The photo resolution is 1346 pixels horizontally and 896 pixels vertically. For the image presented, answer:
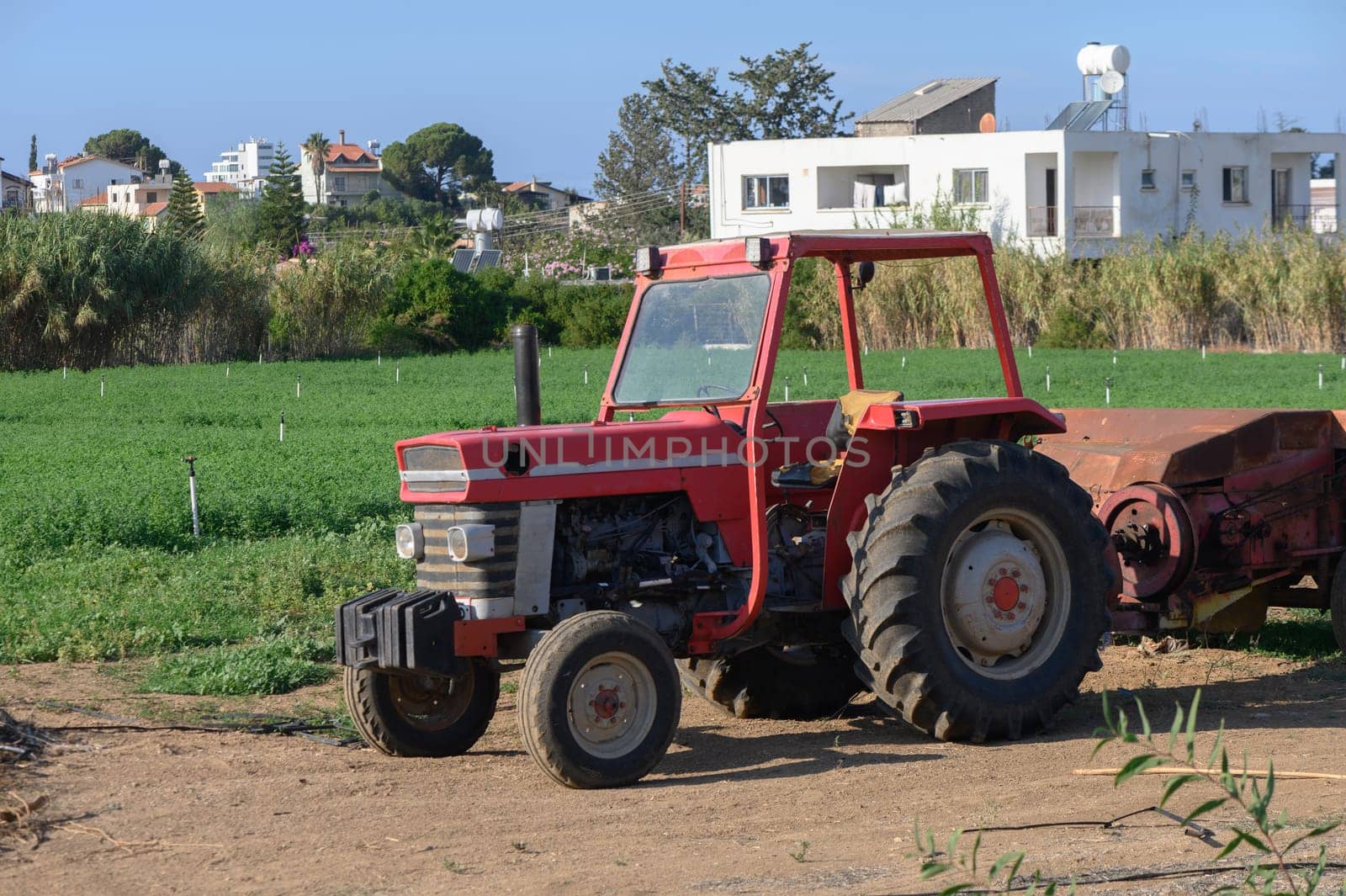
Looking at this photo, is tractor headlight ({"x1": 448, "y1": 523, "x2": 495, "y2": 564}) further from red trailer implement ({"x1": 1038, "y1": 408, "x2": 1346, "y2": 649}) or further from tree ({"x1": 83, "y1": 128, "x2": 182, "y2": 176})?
tree ({"x1": 83, "y1": 128, "x2": 182, "y2": 176})

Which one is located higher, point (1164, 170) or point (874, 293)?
point (1164, 170)

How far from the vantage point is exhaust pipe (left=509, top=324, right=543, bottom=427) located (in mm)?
7059

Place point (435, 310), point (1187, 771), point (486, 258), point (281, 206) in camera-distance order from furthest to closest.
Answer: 1. point (281, 206)
2. point (486, 258)
3. point (435, 310)
4. point (1187, 771)

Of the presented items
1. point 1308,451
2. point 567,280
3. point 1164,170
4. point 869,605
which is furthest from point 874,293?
point 869,605

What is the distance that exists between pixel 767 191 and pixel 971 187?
291 inches

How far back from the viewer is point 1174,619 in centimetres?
810

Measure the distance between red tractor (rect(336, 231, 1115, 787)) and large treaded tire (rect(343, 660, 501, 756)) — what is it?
0.01 meters

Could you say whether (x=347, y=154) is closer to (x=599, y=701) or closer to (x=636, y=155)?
(x=636, y=155)

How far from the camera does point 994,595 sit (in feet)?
23.6

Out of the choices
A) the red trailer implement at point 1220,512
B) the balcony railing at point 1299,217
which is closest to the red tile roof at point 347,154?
the balcony railing at point 1299,217

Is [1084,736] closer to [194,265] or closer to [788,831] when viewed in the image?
[788,831]

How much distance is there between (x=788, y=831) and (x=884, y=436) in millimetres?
2248

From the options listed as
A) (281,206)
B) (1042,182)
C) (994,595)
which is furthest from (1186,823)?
(281,206)

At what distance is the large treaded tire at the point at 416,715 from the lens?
673cm
